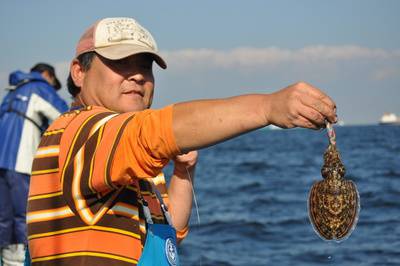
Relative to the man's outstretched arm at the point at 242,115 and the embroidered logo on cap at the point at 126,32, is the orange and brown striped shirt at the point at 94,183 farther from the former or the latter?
the embroidered logo on cap at the point at 126,32

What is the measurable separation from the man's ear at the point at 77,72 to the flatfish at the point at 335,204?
3.18 ft

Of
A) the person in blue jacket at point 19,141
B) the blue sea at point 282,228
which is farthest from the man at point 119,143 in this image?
the blue sea at point 282,228

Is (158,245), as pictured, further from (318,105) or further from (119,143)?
(318,105)

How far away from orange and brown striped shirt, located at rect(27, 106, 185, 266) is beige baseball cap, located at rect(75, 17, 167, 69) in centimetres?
24

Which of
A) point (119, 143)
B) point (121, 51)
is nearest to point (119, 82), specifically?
point (121, 51)

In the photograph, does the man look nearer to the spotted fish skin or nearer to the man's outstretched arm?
the man's outstretched arm

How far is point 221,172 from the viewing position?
2836 centimetres

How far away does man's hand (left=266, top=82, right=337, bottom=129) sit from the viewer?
2092mm

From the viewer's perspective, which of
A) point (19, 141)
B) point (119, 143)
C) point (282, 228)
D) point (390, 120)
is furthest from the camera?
point (390, 120)

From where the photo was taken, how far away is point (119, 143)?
7.40 ft

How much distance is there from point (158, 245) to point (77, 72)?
73cm

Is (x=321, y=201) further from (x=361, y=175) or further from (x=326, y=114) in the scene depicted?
(x=361, y=175)

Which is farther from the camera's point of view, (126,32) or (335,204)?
(335,204)

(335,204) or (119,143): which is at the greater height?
(119,143)
